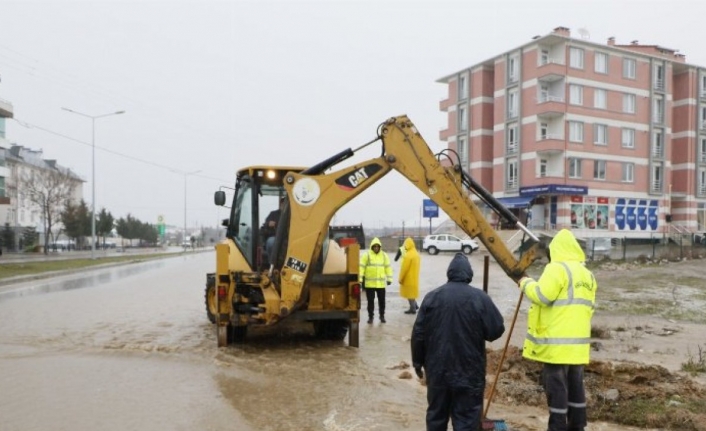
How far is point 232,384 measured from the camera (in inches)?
298

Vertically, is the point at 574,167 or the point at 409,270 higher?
the point at 574,167

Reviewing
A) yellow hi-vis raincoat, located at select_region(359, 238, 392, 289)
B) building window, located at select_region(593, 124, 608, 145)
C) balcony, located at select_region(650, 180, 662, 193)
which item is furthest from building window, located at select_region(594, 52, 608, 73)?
yellow hi-vis raincoat, located at select_region(359, 238, 392, 289)

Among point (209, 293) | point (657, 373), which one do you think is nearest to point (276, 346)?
point (209, 293)

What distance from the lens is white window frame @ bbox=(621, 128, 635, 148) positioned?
164ft

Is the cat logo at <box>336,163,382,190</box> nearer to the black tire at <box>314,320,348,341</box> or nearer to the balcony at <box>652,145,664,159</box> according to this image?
the black tire at <box>314,320,348,341</box>

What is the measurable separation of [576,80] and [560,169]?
23.1 feet

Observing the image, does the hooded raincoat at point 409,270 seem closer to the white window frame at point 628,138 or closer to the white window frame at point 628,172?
the white window frame at point 628,172

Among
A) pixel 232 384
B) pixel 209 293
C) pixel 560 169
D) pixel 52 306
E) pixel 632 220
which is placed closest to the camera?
pixel 232 384

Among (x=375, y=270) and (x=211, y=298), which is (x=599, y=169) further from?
(x=211, y=298)

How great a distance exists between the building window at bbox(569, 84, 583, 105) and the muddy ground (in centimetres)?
3362

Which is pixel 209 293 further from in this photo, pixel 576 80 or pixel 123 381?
pixel 576 80

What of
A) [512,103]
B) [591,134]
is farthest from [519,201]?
[512,103]

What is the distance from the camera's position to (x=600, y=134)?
48750 mm

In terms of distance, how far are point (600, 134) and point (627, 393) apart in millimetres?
46252
